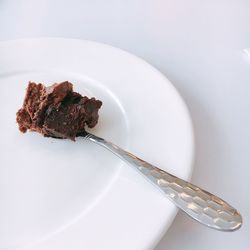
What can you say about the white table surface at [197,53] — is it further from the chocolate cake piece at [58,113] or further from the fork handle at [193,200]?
the chocolate cake piece at [58,113]

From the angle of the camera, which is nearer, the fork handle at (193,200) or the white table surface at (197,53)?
the fork handle at (193,200)

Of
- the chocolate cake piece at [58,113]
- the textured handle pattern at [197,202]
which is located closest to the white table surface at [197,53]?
the textured handle pattern at [197,202]

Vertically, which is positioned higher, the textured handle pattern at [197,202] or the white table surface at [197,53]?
→ the white table surface at [197,53]

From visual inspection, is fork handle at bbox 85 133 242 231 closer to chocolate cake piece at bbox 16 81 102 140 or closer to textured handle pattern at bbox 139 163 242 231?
textured handle pattern at bbox 139 163 242 231

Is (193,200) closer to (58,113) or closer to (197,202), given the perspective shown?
(197,202)

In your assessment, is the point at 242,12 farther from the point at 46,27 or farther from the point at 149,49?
the point at 46,27

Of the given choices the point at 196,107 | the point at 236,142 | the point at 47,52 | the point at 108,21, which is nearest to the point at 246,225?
the point at 236,142

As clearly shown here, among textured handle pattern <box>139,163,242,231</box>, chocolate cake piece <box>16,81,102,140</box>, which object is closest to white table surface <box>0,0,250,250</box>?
textured handle pattern <box>139,163,242,231</box>
